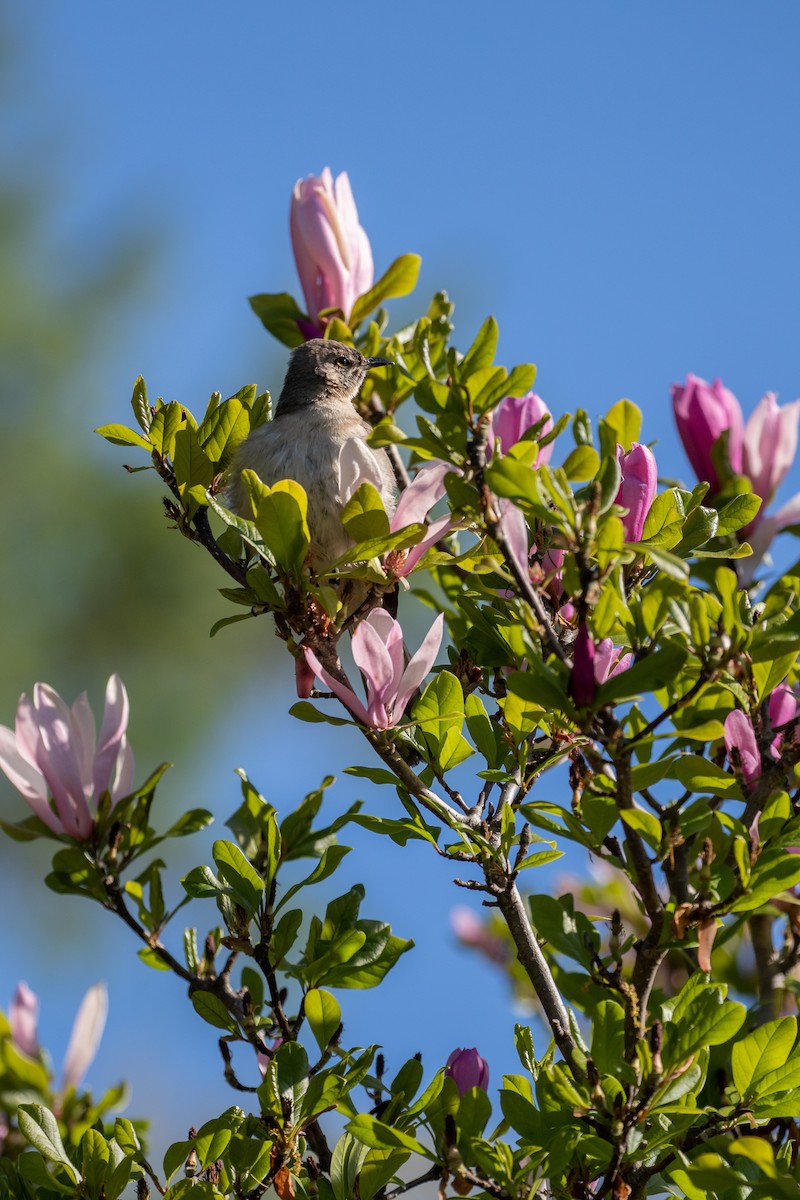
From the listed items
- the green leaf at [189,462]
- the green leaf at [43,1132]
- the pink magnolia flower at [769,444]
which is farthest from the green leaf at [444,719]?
the green leaf at [43,1132]

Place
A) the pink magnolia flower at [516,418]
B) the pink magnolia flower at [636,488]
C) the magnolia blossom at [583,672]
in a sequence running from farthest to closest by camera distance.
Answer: the pink magnolia flower at [516,418], the pink magnolia flower at [636,488], the magnolia blossom at [583,672]

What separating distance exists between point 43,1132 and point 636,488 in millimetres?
1394

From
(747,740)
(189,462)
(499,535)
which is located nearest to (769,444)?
(747,740)

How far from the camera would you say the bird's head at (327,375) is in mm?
3719

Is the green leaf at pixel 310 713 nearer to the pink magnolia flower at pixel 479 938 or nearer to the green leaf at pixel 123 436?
the green leaf at pixel 123 436

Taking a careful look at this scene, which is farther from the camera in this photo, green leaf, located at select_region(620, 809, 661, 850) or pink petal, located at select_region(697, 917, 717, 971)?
pink petal, located at select_region(697, 917, 717, 971)

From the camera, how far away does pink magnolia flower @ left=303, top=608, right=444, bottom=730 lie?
1980 millimetres

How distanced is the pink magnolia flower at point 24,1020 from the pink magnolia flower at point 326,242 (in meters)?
1.67

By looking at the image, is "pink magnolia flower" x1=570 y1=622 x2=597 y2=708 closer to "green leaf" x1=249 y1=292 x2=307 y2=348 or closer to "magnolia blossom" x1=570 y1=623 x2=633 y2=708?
"magnolia blossom" x1=570 y1=623 x2=633 y2=708

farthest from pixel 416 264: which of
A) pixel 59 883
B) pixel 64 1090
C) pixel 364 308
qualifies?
pixel 64 1090

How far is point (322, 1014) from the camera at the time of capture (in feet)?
6.51

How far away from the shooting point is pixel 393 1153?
180cm

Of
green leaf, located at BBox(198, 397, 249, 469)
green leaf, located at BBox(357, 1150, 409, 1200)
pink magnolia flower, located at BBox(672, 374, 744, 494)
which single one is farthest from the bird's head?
green leaf, located at BBox(357, 1150, 409, 1200)

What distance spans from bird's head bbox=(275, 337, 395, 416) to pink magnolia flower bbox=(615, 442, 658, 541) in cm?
178
